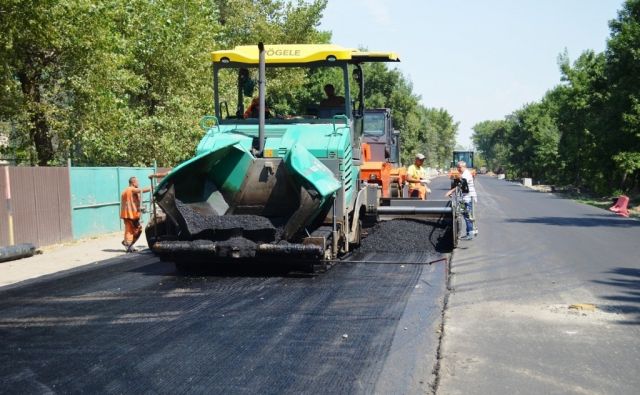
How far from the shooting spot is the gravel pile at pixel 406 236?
12133 mm

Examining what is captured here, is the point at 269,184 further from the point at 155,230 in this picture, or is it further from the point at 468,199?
the point at 468,199

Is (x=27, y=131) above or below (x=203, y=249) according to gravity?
above

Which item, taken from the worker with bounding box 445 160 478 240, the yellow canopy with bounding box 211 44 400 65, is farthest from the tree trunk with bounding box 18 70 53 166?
the worker with bounding box 445 160 478 240

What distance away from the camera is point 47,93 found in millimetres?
17484

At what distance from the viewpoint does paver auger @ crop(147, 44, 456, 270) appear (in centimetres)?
885

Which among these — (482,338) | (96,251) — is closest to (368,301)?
(482,338)

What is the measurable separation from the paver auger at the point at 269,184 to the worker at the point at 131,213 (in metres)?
3.46

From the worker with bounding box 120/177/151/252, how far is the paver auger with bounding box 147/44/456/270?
3.46 metres

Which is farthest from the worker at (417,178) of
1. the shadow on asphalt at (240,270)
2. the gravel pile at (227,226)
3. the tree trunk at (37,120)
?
the tree trunk at (37,120)

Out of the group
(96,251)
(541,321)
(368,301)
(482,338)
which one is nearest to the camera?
(482,338)

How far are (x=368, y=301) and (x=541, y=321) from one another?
1.92 m

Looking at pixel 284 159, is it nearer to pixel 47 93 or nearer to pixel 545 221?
pixel 47 93

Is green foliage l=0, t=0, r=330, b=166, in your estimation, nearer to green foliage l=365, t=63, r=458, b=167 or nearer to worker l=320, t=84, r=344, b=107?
worker l=320, t=84, r=344, b=107

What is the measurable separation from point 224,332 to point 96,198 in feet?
38.5
